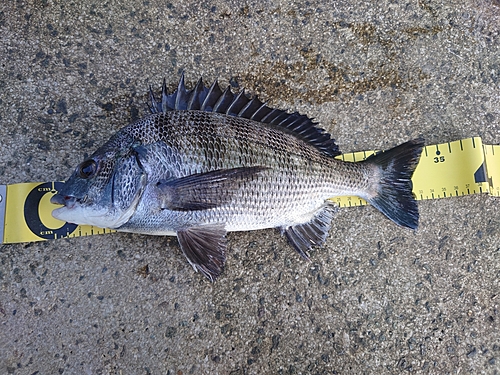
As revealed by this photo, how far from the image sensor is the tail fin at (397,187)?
88.5 inches

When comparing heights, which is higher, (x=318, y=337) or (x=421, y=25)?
(x=421, y=25)

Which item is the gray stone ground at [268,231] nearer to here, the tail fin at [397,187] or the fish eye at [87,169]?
the tail fin at [397,187]

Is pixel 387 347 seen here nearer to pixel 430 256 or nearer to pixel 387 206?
pixel 430 256

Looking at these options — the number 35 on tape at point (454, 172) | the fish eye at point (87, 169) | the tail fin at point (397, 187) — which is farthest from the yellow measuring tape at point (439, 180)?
the fish eye at point (87, 169)

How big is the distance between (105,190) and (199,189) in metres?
0.50

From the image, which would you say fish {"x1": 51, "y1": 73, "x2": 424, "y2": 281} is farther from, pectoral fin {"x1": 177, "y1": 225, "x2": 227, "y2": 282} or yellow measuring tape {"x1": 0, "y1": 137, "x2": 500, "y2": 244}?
yellow measuring tape {"x1": 0, "y1": 137, "x2": 500, "y2": 244}

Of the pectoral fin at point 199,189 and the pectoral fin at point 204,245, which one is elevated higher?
the pectoral fin at point 199,189

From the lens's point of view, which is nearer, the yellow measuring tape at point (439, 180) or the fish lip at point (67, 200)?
the fish lip at point (67, 200)

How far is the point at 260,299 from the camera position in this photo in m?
2.28

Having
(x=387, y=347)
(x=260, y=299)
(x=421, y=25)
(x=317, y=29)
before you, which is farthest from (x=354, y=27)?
(x=387, y=347)

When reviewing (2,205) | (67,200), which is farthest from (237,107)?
(2,205)

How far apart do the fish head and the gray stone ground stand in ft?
1.46

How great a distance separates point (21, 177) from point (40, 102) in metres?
0.53

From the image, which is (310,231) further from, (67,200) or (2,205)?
(2,205)
